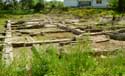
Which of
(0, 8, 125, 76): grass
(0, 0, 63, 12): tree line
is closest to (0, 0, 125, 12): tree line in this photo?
(0, 0, 63, 12): tree line

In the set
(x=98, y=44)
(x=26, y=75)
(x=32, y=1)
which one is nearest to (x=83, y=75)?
(x=26, y=75)

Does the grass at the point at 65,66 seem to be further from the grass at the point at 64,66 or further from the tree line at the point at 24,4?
the tree line at the point at 24,4

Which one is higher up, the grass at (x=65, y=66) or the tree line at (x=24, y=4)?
the grass at (x=65, y=66)

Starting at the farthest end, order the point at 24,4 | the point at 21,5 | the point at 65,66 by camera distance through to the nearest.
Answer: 1. the point at 24,4
2. the point at 21,5
3. the point at 65,66

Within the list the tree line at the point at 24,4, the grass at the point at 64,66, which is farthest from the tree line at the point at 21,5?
the grass at the point at 64,66

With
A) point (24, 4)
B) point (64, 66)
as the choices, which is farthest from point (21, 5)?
point (64, 66)

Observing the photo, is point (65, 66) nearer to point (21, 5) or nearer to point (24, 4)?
point (21, 5)

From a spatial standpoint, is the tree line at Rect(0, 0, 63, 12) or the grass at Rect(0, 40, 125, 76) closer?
the grass at Rect(0, 40, 125, 76)

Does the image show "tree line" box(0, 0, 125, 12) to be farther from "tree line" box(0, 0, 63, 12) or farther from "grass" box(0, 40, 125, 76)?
"grass" box(0, 40, 125, 76)

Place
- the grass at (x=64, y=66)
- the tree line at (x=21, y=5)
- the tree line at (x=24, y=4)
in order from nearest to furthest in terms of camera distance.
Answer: the grass at (x=64, y=66) → the tree line at (x=24, y=4) → the tree line at (x=21, y=5)

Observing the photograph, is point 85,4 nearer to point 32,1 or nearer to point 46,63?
point 32,1

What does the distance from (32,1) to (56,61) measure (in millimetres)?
34033

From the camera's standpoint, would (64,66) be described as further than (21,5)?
No

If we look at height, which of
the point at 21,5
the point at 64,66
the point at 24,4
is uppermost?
the point at 64,66
